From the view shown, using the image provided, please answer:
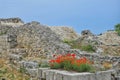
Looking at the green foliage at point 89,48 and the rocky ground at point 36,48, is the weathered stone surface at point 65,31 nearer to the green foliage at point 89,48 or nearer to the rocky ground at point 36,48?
the rocky ground at point 36,48

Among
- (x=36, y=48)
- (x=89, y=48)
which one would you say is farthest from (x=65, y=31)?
(x=36, y=48)

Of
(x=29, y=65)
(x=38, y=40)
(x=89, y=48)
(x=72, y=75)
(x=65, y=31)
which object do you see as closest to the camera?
(x=72, y=75)

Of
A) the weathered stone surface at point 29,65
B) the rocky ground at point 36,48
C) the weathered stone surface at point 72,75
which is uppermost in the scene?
the rocky ground at point 36,48

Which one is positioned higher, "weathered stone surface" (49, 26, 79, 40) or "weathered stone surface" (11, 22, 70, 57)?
"weathered stone surface" (49, 26, 79, 40)

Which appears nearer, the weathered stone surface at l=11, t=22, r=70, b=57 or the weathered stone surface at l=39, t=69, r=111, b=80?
the weathered stone surface at l=39, t=69, r=111, b=80

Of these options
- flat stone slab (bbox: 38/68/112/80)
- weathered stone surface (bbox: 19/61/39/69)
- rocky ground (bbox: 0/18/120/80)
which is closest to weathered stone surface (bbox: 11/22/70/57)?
rocky ground (bbox: 0/18/120/80)

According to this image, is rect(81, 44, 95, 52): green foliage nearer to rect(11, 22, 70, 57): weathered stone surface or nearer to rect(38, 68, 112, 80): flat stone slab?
rect(11, 22, 70, 57): weathered stone surface

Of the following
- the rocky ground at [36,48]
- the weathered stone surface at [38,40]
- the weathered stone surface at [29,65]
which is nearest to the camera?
the weathered stone surface at [29,65]

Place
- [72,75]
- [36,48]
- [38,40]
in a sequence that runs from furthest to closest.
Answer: [38,40]
[36,48]
[72,75]

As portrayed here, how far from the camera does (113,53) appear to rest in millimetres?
18859

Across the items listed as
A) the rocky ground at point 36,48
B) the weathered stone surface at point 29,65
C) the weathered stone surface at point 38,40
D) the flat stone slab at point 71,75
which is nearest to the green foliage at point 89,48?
the rocky ground at point 36,48

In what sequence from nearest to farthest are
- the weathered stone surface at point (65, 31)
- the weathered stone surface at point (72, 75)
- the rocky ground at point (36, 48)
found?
the weathered stone surface at point (72, 75), the rocky ground at point (36, 48), the weathered stone surface at point (65, 31)

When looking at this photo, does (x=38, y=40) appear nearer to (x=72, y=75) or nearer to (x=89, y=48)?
(x=89, y=48)

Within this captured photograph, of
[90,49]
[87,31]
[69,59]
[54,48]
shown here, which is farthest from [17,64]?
[87,31]
